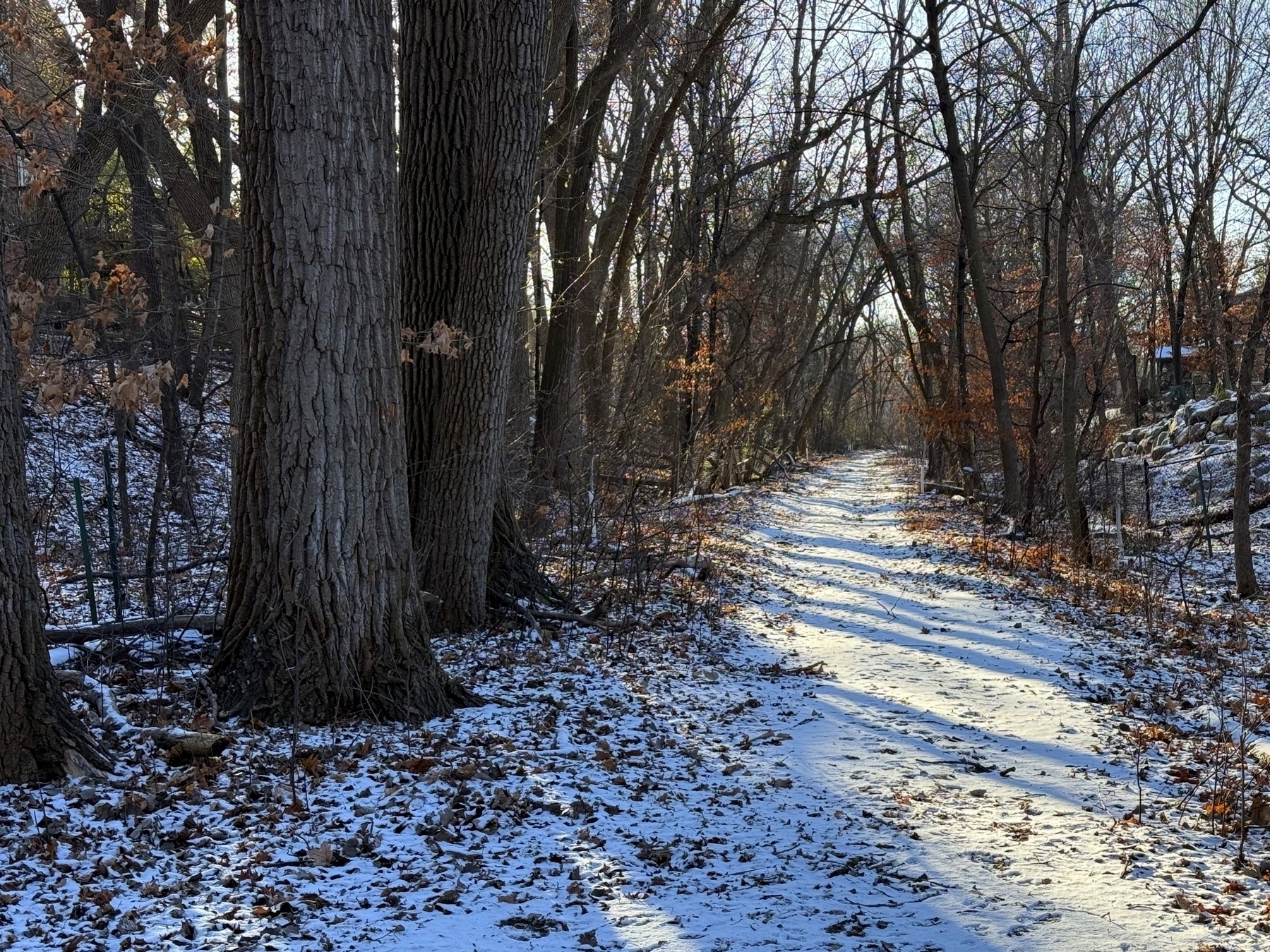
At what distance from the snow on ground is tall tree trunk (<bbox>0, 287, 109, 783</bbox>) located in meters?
0.17

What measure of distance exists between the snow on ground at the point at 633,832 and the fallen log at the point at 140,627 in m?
0.42

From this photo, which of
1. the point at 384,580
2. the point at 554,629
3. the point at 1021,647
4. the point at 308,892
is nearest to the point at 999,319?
the point at 1021,647

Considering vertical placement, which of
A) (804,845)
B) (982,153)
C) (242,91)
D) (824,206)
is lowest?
(804,845)

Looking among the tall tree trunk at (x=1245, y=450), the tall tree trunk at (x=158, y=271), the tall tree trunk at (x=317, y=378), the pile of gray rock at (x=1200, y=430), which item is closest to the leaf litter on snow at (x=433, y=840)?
the tall tree trunk at (x=317, y=378)

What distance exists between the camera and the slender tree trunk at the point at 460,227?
292 inches

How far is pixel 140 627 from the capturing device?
6441mm

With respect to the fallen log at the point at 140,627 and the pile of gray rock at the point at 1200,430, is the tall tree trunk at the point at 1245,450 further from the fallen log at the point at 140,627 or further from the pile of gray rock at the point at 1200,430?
the fallen log at the point at 140,627

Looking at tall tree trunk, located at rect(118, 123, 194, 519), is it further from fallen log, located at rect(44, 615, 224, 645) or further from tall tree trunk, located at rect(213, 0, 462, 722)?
tall tree trunk, located at rect(213, 0, 462, 722)

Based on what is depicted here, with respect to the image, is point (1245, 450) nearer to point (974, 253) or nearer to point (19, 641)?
point (974, 253)

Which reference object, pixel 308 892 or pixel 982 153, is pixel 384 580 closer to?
pixel 308 892

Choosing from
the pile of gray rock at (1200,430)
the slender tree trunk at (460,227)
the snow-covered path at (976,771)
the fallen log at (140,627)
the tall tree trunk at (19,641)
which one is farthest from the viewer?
the pile of gray rock at (1200,430)

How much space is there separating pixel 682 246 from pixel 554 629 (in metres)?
15.0

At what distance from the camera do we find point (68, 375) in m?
6.18

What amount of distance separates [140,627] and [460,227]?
3.57m
